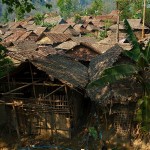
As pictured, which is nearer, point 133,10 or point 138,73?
point 138,73

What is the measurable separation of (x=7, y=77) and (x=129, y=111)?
6.23 metres

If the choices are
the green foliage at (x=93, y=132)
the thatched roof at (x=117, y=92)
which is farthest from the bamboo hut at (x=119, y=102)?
the green foliage at (x=93, y=132)

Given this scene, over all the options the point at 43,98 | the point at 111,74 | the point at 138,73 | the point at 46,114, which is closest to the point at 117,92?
the point at 138,73

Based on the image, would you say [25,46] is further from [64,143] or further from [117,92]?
[117,92]

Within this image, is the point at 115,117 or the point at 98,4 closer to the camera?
the point at 115,117

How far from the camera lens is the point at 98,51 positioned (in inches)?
1131

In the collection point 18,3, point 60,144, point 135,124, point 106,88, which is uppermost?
point 18,3

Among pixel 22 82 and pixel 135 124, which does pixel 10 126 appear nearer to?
pixel 22 82

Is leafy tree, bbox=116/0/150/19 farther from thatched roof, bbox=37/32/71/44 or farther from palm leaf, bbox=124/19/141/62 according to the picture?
palm leaf, bbox=124/19/141/62

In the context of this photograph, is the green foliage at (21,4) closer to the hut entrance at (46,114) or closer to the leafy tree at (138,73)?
the hut entrance at (46,114)

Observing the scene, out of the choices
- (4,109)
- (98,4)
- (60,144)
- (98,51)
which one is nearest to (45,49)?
(98,51)

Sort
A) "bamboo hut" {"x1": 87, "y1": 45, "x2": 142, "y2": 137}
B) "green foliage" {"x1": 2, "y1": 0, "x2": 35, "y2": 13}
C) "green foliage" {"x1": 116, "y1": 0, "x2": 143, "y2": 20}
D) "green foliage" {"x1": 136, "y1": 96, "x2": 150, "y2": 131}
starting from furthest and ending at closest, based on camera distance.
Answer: "green foliage" {"x1": 116, "y1": 0, "x2": 143, "y2": 20} → "bamboo hut" {"x1": 87, "y1": 45, "x2": 142, "y2": 137} → "green foliage" {"x1": 136, "y1": 96, "x2": 150, "y2": 131} → "green foliage" {"x1": 2, "y1": 0, "x2": 35, "y2": 13}

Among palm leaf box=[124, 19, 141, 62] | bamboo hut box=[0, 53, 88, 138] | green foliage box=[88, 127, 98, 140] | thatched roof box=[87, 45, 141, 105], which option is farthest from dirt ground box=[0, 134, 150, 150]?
palm leaf box=[124, 19, 141, 62]

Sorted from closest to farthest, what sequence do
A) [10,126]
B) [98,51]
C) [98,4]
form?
[10,126] < [98,51] < [98,4]
